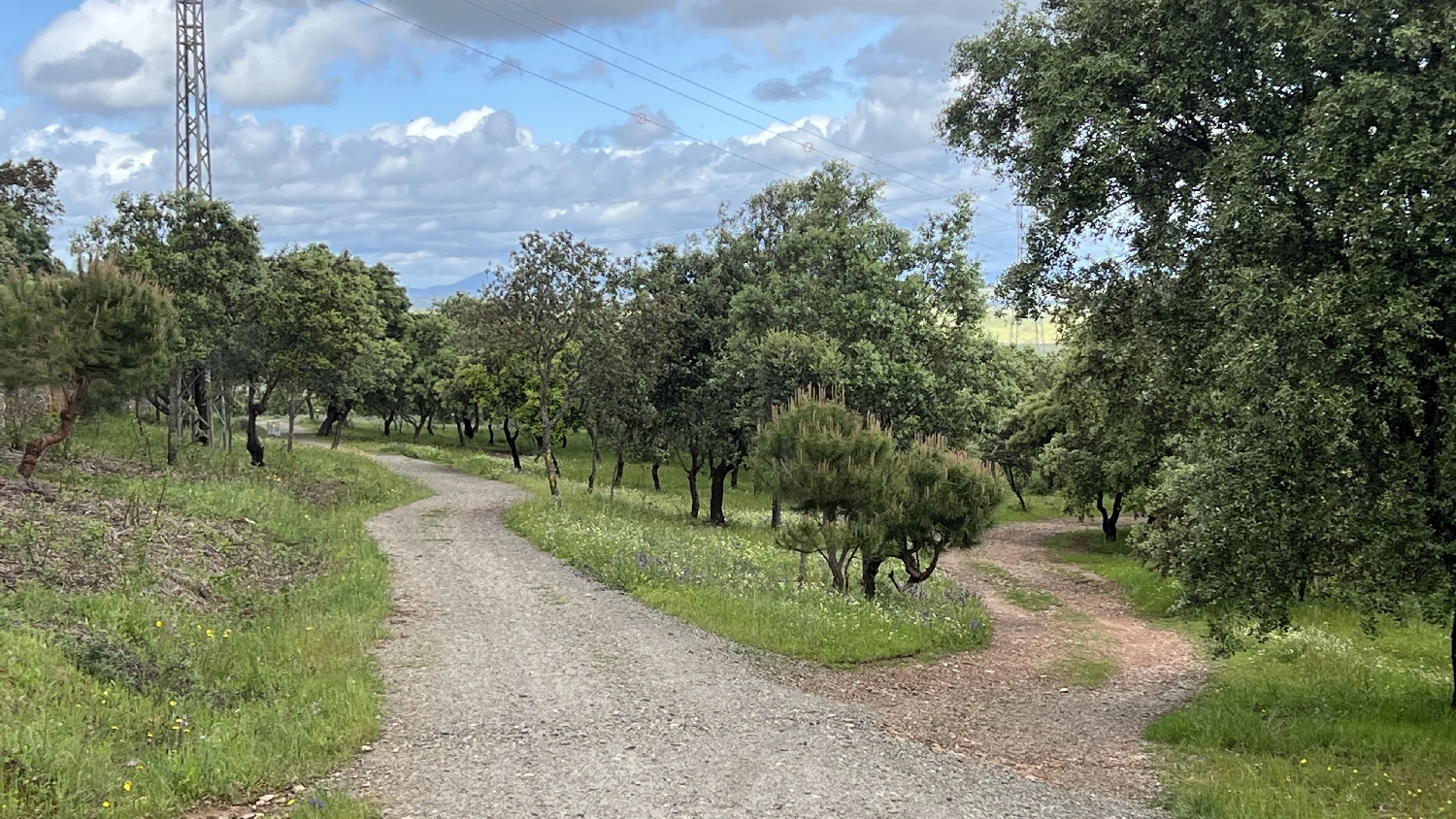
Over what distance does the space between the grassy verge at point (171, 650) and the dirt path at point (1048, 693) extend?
230 inches

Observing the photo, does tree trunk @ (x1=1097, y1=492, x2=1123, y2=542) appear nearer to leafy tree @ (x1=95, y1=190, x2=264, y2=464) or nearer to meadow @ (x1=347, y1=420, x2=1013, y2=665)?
meadow @ (x1=347, y1=420, x2=1013, y2=665)

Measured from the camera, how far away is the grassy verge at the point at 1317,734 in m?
7.57

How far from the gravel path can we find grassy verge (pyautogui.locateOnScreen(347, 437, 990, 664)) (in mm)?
950

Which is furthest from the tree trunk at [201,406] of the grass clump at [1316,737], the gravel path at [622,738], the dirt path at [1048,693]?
the grass clump at [1316,737]

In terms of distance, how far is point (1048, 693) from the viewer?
12.2 meters

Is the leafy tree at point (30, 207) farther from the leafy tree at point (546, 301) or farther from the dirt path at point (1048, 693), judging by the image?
the dirt path at point (1048, 693)

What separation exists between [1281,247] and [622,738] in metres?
8.50

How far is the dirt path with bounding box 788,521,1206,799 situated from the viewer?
29.7 ft

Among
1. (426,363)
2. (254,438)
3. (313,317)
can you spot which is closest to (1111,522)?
(313,317)

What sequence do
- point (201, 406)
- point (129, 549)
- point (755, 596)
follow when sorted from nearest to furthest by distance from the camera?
point (129, 549), point (755, 596), point (201, 406)

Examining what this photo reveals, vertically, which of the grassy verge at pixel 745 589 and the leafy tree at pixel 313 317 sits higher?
the leafy tree at pixel 313 317

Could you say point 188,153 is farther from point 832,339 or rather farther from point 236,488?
point 832,339

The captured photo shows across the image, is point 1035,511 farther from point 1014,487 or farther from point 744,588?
point 744,588

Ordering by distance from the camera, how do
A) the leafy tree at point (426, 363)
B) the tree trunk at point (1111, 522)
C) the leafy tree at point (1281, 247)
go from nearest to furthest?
the leafy tree at point (1281, 247), the tree trunk at point (1111, 522), the leafy tree at point (426, 363)
